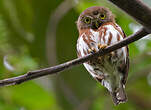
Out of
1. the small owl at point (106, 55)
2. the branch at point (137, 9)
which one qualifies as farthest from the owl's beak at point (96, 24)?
the branch at point (137, 9)

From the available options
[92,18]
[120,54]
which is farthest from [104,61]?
[92,18]

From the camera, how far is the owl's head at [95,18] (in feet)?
11.9

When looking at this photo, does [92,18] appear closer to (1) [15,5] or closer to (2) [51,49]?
(2) [51,49]

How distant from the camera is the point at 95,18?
12.0 feet

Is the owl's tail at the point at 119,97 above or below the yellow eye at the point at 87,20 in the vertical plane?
below

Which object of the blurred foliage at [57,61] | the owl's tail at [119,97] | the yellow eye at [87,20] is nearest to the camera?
the owl's tail at [119,97]

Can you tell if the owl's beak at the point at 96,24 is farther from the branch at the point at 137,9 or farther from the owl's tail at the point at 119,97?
the branch at the point at 137,9

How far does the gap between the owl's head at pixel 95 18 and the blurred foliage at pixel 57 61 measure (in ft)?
1.85

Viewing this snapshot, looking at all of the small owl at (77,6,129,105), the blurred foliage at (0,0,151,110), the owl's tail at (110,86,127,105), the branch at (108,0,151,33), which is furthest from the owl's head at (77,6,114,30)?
the branch at (108,0,151,33)

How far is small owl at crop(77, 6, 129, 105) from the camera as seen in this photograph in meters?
3.21

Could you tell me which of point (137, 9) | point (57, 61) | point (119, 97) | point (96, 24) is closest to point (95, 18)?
point (96, 24)

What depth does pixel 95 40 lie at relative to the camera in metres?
3.30

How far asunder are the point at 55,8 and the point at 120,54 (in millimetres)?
1763

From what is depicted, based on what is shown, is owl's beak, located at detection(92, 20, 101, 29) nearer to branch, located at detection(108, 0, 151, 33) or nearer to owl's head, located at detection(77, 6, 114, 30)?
owl's head, located at detection(77, 6, 114, 30)
